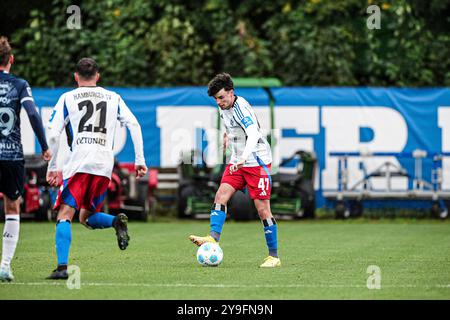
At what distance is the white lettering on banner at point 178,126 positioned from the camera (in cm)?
2236

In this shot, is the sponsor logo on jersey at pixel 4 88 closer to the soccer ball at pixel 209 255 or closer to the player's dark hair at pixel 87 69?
the player's dark hair at pixel 87 69

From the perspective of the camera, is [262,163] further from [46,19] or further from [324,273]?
[46,19]

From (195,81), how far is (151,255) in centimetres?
1250

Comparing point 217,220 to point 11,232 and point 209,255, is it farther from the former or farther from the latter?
point 11,232

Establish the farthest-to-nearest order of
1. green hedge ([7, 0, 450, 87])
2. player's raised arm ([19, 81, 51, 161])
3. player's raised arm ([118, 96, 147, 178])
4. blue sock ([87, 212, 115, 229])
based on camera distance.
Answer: green hedge ([7, 0, 450, 87])
blue sock ([87, 212, 115, 229])
player's raised arm ([118, 96, 147, 178])
player's raised arm ([19, 81, 51, 161])

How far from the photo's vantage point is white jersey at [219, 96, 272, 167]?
1121cm

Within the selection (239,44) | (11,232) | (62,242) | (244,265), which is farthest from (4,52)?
(239,44)

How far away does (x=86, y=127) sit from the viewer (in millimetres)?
10234

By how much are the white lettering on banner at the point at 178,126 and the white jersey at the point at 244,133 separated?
420 inches

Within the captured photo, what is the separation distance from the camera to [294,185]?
21.0m

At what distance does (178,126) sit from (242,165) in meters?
11.3

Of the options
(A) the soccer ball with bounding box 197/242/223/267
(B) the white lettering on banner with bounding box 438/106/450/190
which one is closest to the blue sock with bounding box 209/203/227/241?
(A) the soccer ball with bounding box 197/242/223/267

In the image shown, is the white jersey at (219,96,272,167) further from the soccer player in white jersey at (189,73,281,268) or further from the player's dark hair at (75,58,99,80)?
the player's dark hair at (75,58,99,80)

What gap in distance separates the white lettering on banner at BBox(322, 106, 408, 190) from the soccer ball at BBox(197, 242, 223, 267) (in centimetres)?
1106
